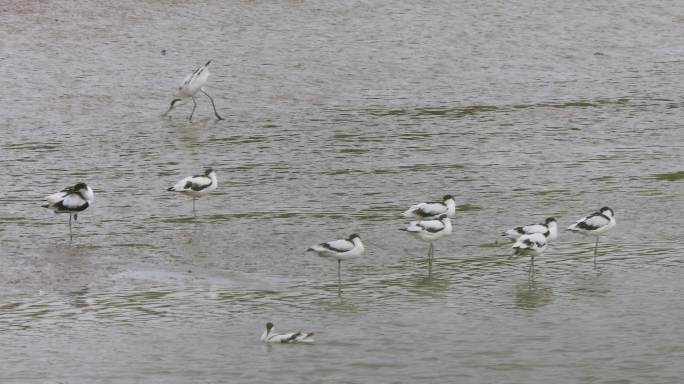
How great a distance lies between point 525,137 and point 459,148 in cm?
164

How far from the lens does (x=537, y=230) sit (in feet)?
57.7

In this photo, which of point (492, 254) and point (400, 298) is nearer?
point (400, 298)

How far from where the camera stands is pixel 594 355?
1376 cm

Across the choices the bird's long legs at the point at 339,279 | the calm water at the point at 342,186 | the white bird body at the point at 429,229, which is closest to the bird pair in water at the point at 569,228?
the calm water at the point at 342,186

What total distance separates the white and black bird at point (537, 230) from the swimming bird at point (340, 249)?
229cm

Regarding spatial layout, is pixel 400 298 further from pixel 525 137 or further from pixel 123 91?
pixel 123 91

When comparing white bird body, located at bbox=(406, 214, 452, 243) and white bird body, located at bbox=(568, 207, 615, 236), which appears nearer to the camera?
white bird body, located at bbox=(406, 214, 452, 243)

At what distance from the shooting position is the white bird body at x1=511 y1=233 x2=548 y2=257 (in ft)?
54.9

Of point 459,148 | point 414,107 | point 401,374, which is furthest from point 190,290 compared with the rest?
point 414,107

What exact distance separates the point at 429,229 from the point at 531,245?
1622mm

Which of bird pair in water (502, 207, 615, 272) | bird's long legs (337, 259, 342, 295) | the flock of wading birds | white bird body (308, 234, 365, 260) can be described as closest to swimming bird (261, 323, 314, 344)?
the flock of wading birds

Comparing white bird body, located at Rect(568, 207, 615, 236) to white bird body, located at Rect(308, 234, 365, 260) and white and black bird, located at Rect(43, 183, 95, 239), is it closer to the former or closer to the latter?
white bird body, located at Rect(308, 234, 365, 260)

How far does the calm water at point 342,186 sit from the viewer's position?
14.1m

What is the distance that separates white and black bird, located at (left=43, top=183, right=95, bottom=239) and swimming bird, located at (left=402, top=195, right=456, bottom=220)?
496cm
